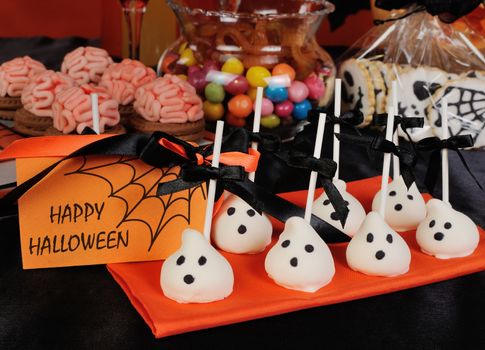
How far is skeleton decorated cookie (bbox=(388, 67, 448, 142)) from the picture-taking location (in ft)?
4.36

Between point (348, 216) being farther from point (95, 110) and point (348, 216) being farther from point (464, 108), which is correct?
point (464, 108)

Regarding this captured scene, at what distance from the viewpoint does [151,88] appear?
3.99 ft

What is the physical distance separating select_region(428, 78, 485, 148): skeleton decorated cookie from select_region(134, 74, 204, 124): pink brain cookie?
1.51 feet

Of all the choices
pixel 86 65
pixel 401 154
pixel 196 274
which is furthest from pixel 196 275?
pixel 86 65

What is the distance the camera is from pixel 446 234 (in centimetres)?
86

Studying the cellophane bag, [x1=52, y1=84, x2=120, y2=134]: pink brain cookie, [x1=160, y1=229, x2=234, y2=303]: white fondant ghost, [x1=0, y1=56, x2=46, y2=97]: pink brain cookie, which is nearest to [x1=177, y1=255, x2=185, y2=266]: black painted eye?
[x1=160, y1=229, x2=234, y2=303]: white fondant ghost

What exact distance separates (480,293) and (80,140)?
0.51m

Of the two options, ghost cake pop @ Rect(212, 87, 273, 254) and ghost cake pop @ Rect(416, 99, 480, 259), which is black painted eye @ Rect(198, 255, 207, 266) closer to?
ghost cake pop @ Rect(212, 87, 273, 254)

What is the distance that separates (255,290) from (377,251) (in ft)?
0.50

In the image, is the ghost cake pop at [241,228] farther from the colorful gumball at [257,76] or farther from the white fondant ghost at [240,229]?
the colorful gumball at [257,76]

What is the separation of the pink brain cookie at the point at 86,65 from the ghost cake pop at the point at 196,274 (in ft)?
2.47

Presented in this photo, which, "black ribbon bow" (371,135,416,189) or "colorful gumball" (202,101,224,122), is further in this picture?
"colorful gumball" (202,101,224,122)

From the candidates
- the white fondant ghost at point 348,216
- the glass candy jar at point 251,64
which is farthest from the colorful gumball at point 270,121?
the white fondant ghost at point 348,216

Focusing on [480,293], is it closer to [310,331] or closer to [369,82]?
[310,331]
